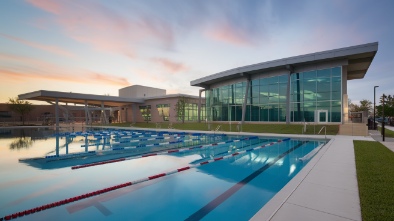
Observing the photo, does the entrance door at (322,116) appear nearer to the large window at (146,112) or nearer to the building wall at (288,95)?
the building wall at (288,95)

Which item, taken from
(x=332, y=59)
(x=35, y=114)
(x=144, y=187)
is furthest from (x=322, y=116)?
(x=35, y=114)

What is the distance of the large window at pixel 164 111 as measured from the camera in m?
45.7

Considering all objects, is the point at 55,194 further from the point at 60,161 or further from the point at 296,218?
the point at 296,218

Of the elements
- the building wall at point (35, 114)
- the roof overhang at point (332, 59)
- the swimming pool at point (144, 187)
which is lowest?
the swimming pool at point (144, 187)

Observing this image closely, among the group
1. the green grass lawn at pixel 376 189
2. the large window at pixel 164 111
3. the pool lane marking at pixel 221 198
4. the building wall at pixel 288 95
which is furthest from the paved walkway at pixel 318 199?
the large window at pixel 164 111

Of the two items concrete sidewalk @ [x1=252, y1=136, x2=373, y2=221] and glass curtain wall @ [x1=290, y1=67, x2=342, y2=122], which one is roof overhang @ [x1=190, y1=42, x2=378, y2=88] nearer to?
glass curtain wall @ [x1=290, y1=67, x2=342, y2=122]

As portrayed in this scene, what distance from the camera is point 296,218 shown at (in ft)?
10.4

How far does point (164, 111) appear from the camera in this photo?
4641 centimetres

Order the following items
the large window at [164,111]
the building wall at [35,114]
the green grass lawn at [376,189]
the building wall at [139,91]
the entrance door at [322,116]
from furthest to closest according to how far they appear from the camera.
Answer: the building wall at [35,114]
the building wall at [139,91]
the large window at [164,111]
the entrance door at [322,116]
the green grass lawn at [376,189]

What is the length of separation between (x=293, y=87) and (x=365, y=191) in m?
25.3

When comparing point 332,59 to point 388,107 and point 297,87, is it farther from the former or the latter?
point 388,107

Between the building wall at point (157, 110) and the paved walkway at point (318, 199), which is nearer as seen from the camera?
the paved walkway at point (318, 199)

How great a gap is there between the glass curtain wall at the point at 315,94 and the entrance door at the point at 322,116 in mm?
296

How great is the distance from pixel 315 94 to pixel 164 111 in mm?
32743
